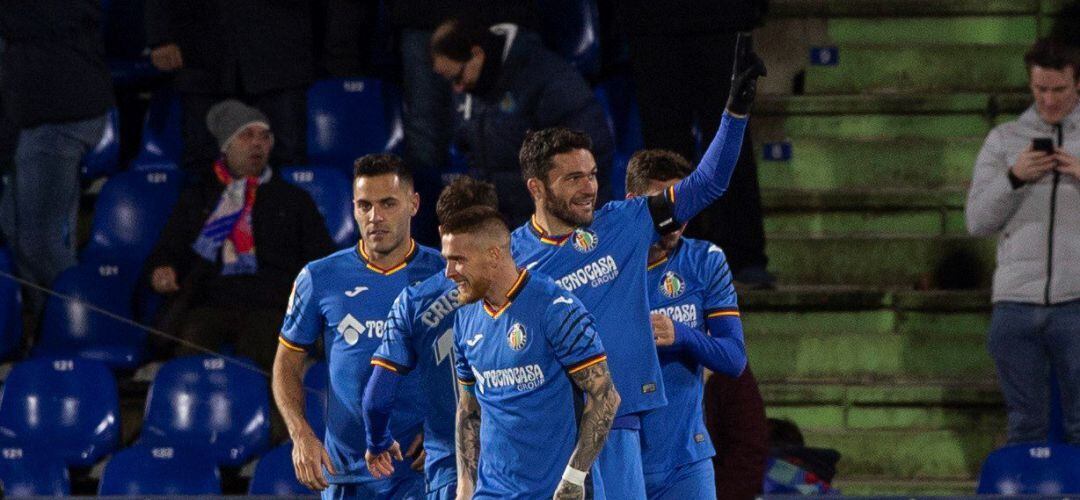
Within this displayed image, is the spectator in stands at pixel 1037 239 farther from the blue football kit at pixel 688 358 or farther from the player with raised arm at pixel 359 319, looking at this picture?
the player with raised arm at pixel 359 319

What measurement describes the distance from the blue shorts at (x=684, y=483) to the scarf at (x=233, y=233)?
325cm

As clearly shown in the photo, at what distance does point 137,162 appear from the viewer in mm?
10258

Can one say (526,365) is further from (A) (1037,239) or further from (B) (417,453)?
(A) (1037,239)

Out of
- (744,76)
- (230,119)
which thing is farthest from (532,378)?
(230,119)

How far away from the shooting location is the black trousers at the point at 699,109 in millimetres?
8633

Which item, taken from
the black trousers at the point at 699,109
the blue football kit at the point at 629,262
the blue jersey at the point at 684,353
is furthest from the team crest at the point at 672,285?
the black trousers at the point at 699,109

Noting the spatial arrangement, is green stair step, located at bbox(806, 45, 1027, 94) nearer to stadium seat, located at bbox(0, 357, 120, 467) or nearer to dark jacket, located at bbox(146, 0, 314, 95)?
dark jacket, located at bbox(146, 0, 314, 95)


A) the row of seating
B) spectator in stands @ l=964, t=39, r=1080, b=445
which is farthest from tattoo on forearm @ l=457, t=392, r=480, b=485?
spectator in stands @ l=964, t=39, r=1080, b=445

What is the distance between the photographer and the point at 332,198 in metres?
9.28

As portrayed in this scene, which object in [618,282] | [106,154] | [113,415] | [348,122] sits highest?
[348,122]

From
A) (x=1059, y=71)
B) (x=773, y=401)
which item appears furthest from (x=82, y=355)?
(x=1059, y=71)

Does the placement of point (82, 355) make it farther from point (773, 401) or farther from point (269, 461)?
point (773, 401)

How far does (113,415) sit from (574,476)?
383 cm

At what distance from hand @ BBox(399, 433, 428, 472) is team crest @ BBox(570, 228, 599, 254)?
84 cm
